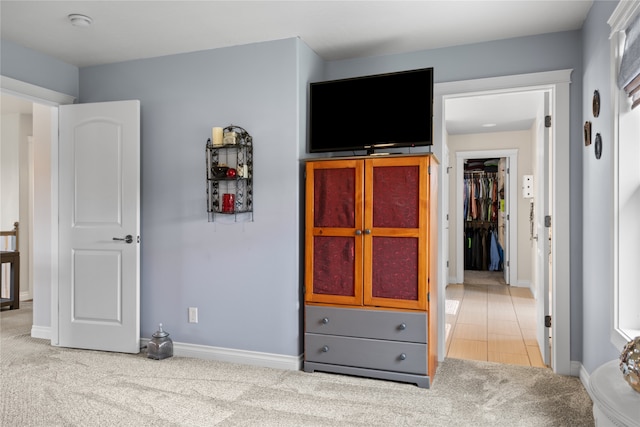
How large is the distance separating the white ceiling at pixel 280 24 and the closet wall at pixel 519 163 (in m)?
4.09

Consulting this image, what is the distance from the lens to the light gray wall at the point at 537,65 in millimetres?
3104

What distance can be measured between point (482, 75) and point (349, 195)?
4.43 ft

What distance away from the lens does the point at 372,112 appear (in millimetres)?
3262

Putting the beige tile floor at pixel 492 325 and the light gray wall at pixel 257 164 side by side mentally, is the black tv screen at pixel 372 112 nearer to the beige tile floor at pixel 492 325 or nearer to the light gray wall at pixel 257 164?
the light gray wall at pixel 257 164

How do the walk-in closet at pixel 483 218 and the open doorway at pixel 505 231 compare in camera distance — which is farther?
the walk-in closet at pixel 483 218

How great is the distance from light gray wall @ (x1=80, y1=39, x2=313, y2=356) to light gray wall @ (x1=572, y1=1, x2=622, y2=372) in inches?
74.4

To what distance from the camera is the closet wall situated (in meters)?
6.92

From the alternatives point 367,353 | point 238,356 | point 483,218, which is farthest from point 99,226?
point 483,218

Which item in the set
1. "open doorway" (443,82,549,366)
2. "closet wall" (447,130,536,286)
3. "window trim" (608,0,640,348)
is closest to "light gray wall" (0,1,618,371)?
"window trim" (608,0,640,348)

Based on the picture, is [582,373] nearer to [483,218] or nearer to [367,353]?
[367,353]

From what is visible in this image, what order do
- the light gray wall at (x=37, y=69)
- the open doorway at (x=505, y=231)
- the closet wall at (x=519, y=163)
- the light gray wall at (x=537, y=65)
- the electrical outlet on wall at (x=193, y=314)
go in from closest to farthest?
the light gray wall at (x=537, y=65) < the light gray wall at (x=37, y=69) < the electrical outlet on wall at (x=193, y=314) < the open doorway at (x=505, y=231) < the closet wall at (x=519, y=163)

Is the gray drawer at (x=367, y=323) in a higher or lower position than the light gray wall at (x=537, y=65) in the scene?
lower

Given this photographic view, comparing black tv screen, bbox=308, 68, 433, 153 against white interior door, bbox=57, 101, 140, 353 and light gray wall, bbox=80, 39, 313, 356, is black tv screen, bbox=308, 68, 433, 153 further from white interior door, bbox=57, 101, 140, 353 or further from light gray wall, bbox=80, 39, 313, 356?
white interior door, bbox=57, 101, 140, 353

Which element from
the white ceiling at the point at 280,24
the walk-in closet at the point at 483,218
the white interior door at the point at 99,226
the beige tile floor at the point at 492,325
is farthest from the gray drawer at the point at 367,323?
the walk-in closet at the point at 483,218
